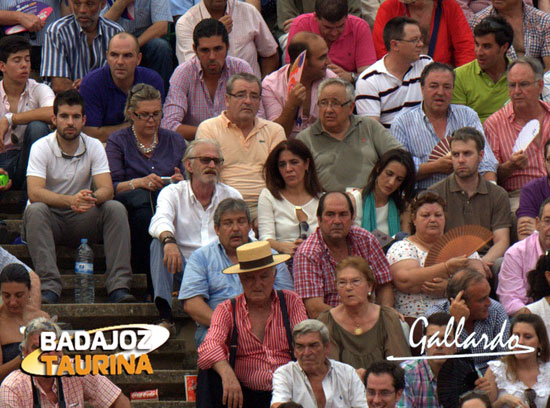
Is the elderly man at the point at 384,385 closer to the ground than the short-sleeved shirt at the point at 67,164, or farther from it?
closer to the ground

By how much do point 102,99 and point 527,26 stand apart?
4.01 meters

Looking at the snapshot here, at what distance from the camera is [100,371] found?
29.2ft

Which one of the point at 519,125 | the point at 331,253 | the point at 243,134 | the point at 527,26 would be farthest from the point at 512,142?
the point at 331,253

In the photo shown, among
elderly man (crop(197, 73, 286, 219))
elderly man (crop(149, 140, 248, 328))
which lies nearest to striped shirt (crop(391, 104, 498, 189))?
elderly man (crop(197, 73, 286, 219))

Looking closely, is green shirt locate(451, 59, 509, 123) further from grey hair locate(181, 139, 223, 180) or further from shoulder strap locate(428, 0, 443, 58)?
grey hair locate(181, 139, 223, 180)

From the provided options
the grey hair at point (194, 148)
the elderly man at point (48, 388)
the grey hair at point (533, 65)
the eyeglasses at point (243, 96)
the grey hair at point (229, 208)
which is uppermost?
the grey hair at point (533, 65)

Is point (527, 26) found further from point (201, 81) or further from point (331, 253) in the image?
point (331, 253)

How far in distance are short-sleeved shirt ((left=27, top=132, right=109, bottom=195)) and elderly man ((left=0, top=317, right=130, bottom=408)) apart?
208 cm

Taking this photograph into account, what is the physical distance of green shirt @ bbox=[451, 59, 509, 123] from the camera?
1202cm

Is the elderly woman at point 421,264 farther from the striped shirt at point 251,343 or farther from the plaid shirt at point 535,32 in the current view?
the plaid shirt at point 535,32

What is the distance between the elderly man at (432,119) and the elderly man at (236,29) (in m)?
1.95

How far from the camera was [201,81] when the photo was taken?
39.2ft

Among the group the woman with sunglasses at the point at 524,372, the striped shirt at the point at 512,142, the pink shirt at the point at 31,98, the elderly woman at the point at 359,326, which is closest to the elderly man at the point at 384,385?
the elderly woman at the point at 359,326

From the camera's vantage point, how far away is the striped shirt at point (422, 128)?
1129cm
